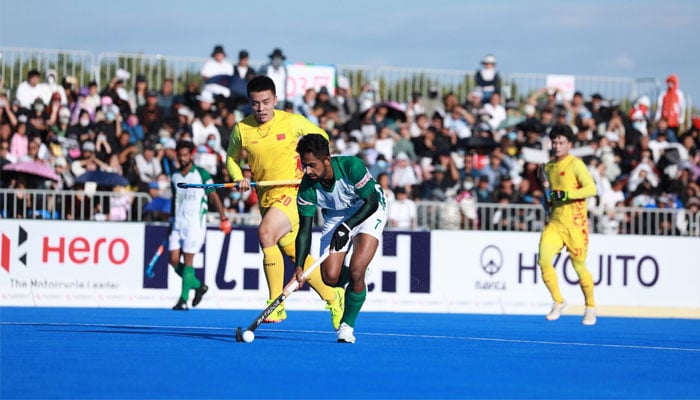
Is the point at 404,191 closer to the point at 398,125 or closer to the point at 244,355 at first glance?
the point at 398,125

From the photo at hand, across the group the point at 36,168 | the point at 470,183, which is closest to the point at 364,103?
the point at 470,183

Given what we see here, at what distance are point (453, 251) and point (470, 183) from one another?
2328 mm

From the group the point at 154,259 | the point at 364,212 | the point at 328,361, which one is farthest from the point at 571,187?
the point at 328,361

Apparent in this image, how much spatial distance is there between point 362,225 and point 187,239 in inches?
304

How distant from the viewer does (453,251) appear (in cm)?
2139

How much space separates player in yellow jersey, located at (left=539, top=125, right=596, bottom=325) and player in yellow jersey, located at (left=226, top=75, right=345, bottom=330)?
4923 millimetres

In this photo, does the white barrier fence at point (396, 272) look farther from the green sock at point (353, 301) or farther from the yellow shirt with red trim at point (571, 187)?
the green sock at point (353, 301)

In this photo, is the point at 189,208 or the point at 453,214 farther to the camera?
the point at 453,214

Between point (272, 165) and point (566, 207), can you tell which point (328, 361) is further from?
point (566, 207)

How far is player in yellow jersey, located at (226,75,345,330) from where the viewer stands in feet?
41.8

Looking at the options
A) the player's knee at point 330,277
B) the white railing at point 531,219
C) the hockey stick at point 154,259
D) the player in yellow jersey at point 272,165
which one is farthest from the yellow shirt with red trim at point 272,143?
the white railing at point 531,219

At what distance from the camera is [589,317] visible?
57.6 ft

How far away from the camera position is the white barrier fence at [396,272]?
19.8 metres

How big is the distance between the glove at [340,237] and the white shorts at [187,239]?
7.94m
